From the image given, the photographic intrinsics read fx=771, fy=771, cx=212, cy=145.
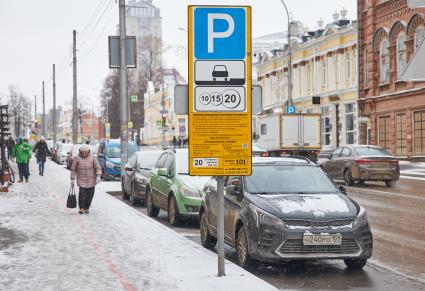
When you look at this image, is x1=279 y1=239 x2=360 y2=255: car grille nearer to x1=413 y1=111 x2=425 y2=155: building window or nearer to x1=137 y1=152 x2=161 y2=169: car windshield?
x1=137 y1=152 x2=161 y2=169: car windshield

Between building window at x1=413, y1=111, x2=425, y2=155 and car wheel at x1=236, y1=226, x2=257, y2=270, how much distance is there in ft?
103

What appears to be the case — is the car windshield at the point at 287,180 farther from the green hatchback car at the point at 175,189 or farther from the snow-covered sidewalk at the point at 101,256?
the green hatchback car at the point at 175,189

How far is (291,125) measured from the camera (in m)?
39.8

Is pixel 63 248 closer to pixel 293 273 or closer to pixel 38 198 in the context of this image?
pixel 293 273

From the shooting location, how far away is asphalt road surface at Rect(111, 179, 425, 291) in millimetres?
9156

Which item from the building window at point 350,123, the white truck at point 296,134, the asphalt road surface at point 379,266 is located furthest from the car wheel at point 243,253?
the building window at point 350,123

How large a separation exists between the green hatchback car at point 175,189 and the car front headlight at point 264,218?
5.02 meters

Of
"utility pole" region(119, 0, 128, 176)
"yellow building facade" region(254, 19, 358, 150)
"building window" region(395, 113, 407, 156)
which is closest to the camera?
"utility pole" region(119, 0, 128, 176)

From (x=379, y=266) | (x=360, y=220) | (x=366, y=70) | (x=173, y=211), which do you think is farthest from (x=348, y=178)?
(x=366, y=70)

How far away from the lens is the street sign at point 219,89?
27.5 ft

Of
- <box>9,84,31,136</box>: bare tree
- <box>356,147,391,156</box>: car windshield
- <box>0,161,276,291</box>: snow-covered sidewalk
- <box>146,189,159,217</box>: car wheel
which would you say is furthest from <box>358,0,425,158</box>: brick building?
<box>9,84,31,136</box>: bare tree

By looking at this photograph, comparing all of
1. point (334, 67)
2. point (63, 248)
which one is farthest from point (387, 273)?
point (334, 67)

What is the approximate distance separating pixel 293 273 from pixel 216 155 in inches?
91.0

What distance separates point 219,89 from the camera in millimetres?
8461
